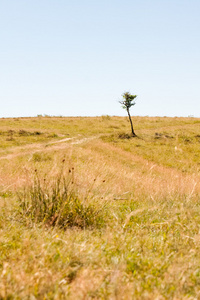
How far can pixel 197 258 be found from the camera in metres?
3.54

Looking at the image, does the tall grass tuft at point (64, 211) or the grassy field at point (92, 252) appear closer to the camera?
the grassy field at point (92, 252)

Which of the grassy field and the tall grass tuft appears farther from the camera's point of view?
the tall grass tuft

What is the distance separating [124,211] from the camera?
6062 millimetres

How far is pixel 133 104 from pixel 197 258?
135 feet

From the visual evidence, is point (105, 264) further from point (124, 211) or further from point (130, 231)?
point (124, 211)

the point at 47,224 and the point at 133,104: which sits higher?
the point at 133,104

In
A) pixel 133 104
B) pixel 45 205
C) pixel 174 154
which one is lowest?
pixel 174 154

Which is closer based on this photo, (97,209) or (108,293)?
(108,293)

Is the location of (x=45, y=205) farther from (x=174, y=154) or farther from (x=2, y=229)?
(x=174, y=154)

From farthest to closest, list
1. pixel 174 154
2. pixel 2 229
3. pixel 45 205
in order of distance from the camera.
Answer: pixel 174 154
pixel 45 205
pixel 2 229

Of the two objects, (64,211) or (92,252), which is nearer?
(92,252)

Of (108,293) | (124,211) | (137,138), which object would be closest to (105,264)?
(108,293)

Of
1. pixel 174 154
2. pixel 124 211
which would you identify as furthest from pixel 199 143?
pixel 124 211

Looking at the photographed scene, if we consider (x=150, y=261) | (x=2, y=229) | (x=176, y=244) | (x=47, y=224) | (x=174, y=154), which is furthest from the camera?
(x=174, y=154)
